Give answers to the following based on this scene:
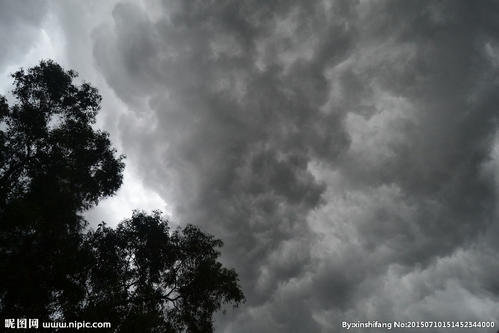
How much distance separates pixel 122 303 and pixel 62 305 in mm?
3793

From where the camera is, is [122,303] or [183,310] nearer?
[122,303]

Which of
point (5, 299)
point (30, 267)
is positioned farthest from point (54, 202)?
point (5, 299)

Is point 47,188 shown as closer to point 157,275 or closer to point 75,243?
point 75,243

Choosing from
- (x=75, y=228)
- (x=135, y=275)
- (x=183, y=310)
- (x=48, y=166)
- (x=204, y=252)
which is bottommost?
(x=183, y=310)

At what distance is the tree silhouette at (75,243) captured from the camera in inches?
695

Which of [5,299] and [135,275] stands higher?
[135,275]

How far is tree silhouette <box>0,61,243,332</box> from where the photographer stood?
57.9 feet

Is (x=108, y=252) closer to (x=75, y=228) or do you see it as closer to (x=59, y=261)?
(x=75, y=228)

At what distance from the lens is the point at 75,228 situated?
21.8 metres

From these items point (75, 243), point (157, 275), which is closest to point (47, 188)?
point (75, 243)

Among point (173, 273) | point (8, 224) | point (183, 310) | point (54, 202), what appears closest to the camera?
Result: point (8, 224)

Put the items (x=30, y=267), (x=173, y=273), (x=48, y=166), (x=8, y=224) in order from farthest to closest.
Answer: (x=173, y=273) → (x=48, y=166) → (x=30, y=267) → (x=8, y=224)

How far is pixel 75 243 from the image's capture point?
20.6m

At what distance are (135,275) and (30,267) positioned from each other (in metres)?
8.44
